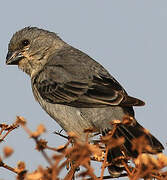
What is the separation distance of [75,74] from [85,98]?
568 mm

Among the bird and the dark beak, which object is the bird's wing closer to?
the bird

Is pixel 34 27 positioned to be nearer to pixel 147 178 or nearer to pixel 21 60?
pixel 21 60

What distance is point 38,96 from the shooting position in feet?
26.2

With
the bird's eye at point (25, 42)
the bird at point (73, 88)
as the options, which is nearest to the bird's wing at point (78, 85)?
the bird at point (73, 88)

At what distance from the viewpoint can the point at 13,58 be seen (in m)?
8.57

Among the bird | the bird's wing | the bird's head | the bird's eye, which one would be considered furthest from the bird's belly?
the bird's eye

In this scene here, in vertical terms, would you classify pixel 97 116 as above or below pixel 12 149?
below

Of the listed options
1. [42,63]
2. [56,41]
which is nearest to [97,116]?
[42,63]

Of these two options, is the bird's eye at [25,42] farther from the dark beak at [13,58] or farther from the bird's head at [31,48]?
the dark beak at [13,58]

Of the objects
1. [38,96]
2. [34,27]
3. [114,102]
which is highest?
[34,27]

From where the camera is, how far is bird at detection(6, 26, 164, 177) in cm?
655

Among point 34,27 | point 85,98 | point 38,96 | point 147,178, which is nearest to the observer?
point 147,178

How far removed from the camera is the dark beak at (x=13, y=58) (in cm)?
854

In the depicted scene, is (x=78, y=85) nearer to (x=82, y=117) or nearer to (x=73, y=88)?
(x=73, y=88)
